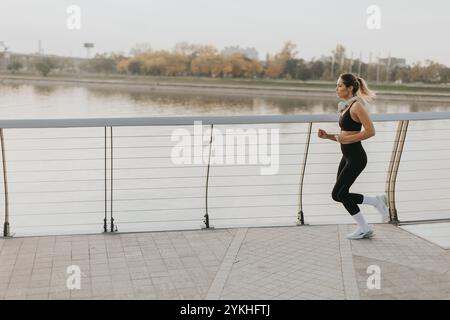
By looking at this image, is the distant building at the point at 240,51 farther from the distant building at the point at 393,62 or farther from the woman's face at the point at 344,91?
the woman's face at the point at 344,91

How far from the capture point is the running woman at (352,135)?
477 centimetres

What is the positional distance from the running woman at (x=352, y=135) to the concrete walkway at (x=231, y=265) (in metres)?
0.35

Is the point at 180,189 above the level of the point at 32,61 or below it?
below

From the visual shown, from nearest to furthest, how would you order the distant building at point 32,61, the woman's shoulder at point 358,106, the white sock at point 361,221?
the woman's shoulder at point 358,106 → the white sock at point 361,221 → the distant building at point 32,61

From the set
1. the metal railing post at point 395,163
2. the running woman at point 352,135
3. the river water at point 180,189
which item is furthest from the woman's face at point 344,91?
the metal railing post at point 395,163

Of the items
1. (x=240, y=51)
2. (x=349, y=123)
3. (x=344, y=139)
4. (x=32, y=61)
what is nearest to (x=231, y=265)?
(x=344, y=139)

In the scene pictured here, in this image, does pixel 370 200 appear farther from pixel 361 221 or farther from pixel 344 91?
pixel 344 91

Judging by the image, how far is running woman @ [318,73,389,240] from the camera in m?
4.77

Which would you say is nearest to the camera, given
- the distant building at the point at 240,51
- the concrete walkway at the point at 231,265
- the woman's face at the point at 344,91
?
the concrete walkway at the point at 231,265

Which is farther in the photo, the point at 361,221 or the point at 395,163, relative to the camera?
the point at 395,163

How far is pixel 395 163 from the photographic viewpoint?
5.59m

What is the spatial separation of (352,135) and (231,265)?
1555mm
